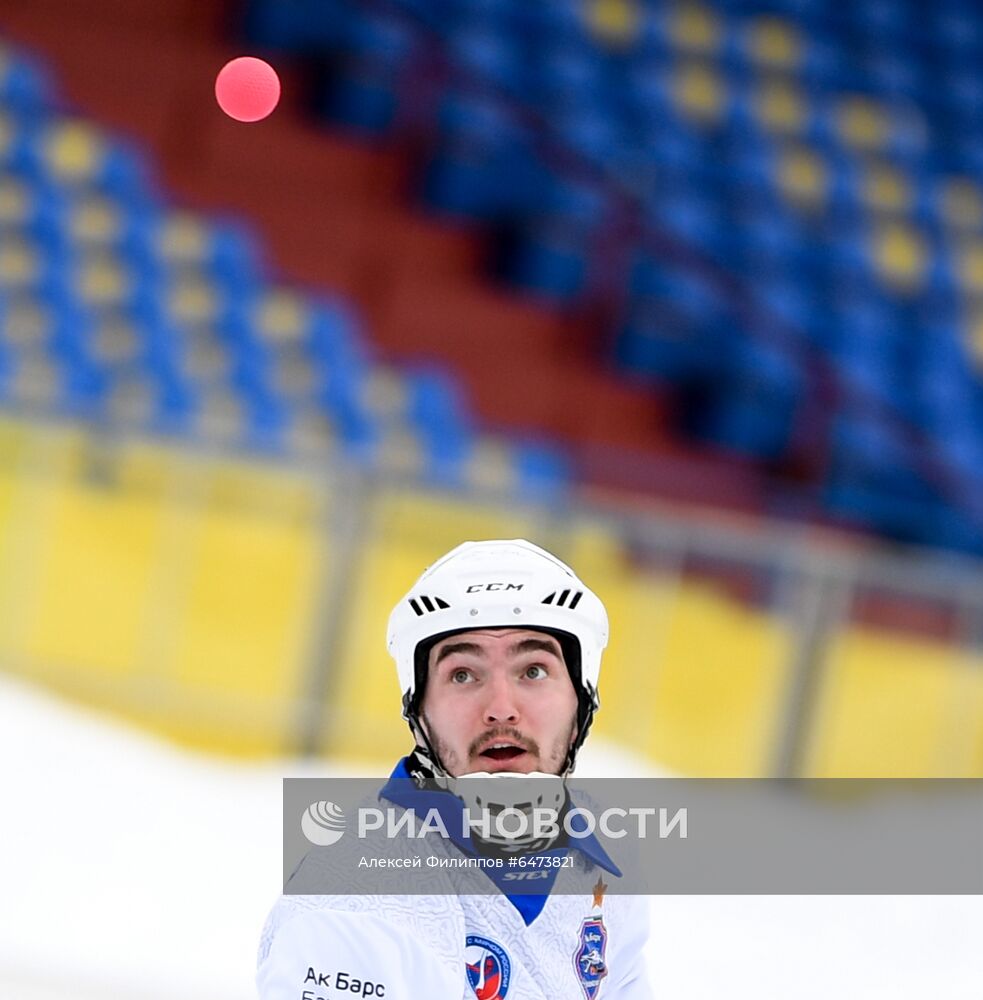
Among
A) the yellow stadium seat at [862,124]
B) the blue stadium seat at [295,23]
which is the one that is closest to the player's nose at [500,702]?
the blue stadium seat at [295,23]

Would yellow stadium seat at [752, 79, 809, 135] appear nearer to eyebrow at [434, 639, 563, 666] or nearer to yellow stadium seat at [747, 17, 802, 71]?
yellow stadium seat at [747, 17, 802, 71]

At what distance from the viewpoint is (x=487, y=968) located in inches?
59.6

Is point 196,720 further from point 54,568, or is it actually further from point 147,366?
point 147,366

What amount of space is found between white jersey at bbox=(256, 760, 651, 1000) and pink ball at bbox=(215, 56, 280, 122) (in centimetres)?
143

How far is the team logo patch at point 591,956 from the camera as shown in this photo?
1.60 meters

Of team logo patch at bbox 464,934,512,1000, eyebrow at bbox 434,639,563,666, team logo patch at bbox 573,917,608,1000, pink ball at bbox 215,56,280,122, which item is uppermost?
pink ball at bbox 215,56,280,122

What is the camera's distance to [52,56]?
7363mm

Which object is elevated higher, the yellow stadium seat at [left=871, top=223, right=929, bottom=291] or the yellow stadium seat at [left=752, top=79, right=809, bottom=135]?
the yellow stadium seat at [left=752, top=79, right=809, bottom=135]

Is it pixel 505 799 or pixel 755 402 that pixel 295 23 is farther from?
pixel 505 799

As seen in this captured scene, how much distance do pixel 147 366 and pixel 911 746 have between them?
3511mm

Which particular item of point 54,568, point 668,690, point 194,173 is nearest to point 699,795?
point 668,690

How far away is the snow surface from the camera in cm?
294

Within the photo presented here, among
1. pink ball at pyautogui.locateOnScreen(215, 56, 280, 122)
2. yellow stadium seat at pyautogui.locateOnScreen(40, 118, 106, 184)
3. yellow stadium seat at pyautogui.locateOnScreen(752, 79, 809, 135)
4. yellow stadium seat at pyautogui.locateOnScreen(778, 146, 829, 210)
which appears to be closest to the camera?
pink ball at pyautogui.locateOnScreen(215, 56, 280, 122)

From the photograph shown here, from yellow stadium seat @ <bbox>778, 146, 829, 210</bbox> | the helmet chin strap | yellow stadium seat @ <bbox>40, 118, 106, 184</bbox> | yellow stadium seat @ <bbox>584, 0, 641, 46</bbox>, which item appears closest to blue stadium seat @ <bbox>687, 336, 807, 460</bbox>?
yellow stadium seat @ <bbox>778, 146, 829, 210</bbox>
